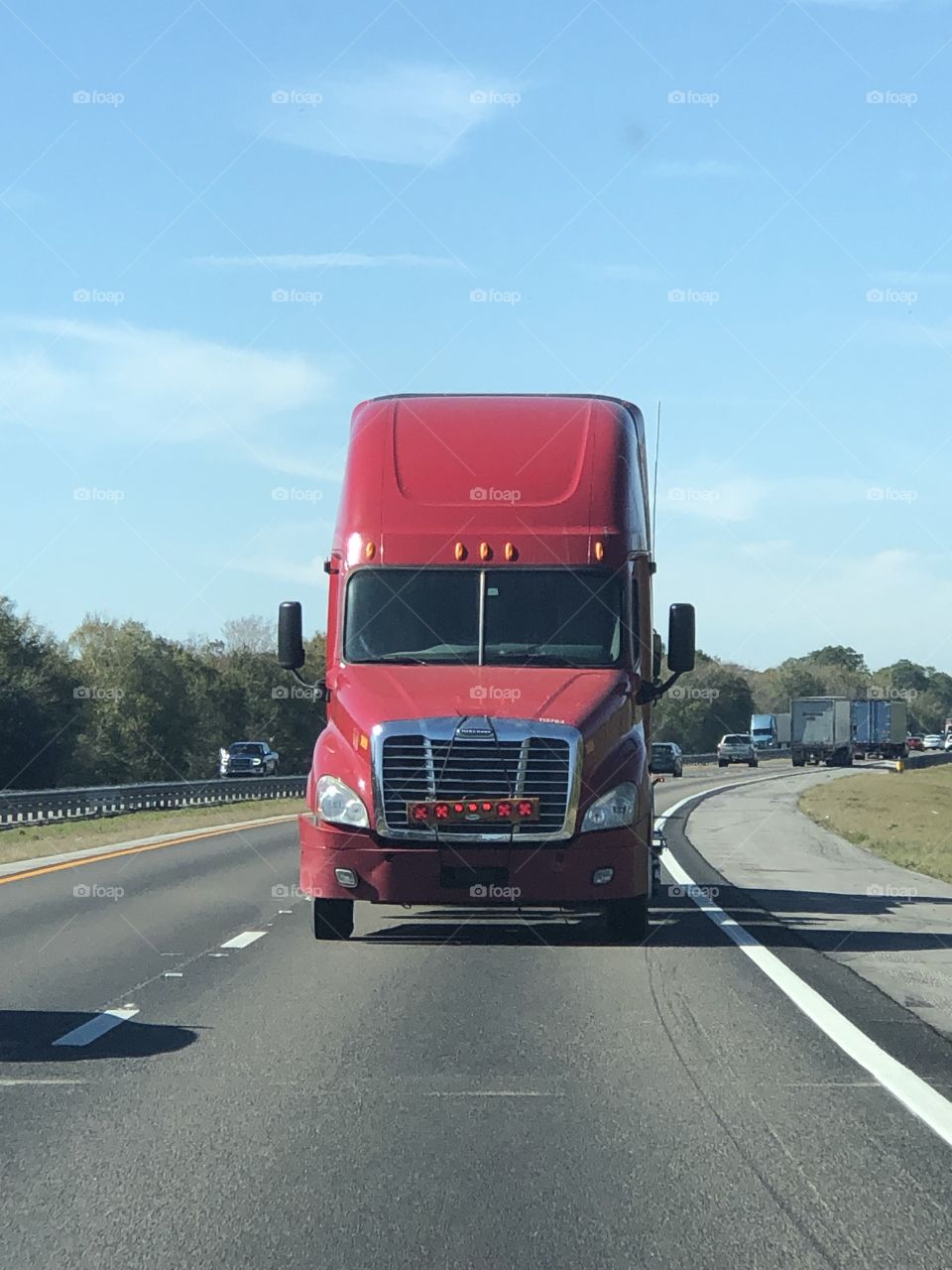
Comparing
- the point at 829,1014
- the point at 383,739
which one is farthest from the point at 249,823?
the point at 829,1014

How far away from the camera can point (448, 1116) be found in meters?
7.67

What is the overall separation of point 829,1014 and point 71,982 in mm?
4755

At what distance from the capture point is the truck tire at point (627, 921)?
13.9m

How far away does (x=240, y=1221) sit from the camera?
5977 millimetres

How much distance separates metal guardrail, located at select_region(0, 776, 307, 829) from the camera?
133 feet

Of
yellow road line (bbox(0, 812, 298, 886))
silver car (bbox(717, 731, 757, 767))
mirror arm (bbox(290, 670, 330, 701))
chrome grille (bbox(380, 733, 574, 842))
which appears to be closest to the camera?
chrome grille (bbox(380, 733, 574, 842))

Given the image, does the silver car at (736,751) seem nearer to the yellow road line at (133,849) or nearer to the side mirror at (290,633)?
the yellow road line at (133,849)

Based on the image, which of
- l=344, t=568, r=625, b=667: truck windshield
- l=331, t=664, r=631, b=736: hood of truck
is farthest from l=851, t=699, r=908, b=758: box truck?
l=331, t=664, r=631, b=736: hood of truck

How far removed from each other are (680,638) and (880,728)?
10465cm

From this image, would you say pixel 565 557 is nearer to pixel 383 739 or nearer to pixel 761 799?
pixel 383 739

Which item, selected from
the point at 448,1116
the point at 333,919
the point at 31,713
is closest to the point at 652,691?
the point at 333,919

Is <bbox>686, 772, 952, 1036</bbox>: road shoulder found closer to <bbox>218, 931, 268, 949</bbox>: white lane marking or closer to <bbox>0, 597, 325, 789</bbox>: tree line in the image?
<bbox>218, 931, 268, 949</bbox>: white lane marking

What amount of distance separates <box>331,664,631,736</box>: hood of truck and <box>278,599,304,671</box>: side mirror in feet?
1.93

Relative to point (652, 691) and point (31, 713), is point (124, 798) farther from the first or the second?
point (652, 691)
